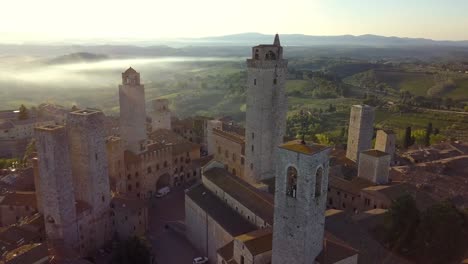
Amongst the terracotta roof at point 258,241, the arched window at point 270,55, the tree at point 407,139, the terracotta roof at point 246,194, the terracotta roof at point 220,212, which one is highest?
the arched window at point 270,55

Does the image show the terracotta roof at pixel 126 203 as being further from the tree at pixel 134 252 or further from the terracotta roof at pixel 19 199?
the terracotta roof at pixel 19 199

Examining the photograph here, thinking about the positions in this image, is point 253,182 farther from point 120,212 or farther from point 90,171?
point 90,171

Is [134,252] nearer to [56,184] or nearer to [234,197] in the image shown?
[56,184]

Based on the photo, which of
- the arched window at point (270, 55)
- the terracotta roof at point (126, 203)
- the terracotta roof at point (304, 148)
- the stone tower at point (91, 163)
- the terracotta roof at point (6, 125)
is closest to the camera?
the terracotta roof at point (304, 148)

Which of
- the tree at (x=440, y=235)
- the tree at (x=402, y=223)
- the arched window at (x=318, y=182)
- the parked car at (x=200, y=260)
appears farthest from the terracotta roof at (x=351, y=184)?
the arched window at (x=318, y=182)

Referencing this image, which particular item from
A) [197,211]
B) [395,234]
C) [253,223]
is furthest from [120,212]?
[395,234]

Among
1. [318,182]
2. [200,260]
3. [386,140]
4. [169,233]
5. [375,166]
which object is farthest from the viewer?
[386,140]

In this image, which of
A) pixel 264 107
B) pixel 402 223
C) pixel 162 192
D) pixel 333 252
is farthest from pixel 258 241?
pixel 162 192
